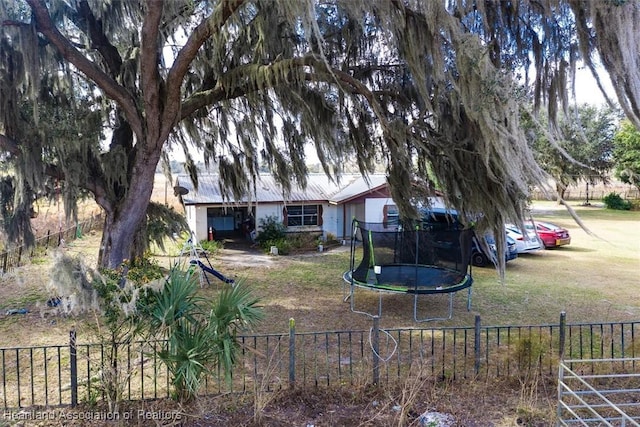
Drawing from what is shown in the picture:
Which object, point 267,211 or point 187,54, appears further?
point 267,211

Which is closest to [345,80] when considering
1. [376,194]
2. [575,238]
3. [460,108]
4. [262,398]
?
[460,108]

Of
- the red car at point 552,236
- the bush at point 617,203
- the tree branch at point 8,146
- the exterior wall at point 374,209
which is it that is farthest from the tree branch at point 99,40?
the bush at point 617,203

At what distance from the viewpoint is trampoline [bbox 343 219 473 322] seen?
27.3 ft

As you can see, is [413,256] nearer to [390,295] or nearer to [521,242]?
[390,295]

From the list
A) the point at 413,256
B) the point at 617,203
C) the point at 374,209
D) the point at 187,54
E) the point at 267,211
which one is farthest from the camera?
the point at 617,203

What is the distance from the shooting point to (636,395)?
4914mm

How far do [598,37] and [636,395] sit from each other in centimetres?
419

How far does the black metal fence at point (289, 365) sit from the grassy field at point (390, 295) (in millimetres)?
611

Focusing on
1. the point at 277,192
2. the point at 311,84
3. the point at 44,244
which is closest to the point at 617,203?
the point at 277,192

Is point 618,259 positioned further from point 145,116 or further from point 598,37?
point 145,116

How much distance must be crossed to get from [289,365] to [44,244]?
42.3 ft

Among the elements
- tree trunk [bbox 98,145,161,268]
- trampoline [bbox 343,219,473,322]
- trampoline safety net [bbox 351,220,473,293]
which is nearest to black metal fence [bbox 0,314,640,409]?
trampoline [bbox 343,219,473,322]

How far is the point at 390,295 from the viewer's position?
33.2 feet

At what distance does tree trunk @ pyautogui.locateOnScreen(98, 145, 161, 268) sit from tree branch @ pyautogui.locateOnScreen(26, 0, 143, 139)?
22.8 inches
